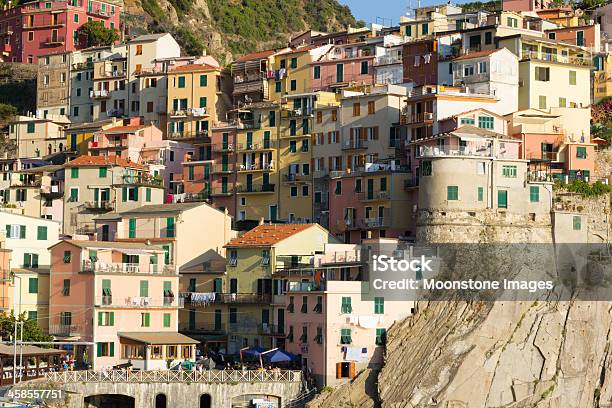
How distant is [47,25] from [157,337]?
61.9m

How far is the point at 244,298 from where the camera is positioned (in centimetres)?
10456

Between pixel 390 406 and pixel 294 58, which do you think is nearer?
pixel 390 406

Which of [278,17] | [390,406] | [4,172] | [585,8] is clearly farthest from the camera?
[278,17]

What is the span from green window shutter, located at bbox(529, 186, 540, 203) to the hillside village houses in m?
0.09

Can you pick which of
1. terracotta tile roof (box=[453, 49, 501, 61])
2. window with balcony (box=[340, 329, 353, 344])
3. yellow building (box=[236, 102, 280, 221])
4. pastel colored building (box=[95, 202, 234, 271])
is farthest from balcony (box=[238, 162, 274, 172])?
window with balcony (box=[340, 329, 353, 344])

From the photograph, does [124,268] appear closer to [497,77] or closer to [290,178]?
[290,178]

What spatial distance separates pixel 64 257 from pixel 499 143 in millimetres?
28298

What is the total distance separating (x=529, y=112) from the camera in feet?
351

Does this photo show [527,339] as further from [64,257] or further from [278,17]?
[278,17]

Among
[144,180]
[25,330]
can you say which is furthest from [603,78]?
[25,330]

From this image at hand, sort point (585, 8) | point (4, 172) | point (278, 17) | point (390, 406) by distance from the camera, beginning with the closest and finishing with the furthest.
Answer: point (390, 406) < point (4, 172) < point (585, 8) < point (278, 17)

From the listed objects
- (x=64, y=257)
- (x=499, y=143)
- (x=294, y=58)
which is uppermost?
(x=294, y=58)

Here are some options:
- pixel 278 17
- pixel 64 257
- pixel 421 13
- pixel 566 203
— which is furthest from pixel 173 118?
pixel 278 17

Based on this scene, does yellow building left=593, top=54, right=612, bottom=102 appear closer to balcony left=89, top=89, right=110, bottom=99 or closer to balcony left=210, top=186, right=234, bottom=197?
balcony left=210, top=186, right=234, bottom=197
